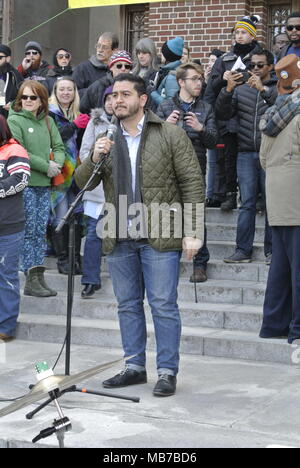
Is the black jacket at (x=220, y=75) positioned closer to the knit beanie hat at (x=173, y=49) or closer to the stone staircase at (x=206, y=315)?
the knit beanie hat at (x=173, y=49)

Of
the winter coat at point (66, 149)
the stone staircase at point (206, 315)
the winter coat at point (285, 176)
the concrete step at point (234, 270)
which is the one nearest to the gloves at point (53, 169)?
the winter coat at point (66, 149)

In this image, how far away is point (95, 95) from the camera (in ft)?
30.8

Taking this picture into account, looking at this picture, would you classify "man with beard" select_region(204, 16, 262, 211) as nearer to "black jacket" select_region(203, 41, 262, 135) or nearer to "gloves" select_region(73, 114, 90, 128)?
"black jacket" select_region(203, 41, 262, 135)

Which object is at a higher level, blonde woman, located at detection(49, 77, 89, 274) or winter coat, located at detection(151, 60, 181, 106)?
winter coat, located at detection(151, 60, 181, 106)

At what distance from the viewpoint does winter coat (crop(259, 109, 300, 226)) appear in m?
6.64

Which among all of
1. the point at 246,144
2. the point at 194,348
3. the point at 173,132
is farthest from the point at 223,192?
the point at 173,132

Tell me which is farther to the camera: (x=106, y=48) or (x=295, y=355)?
(x=106, y=48)

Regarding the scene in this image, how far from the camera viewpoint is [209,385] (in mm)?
6066

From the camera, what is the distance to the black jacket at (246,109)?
27.6 ft

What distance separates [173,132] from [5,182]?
1991 mm

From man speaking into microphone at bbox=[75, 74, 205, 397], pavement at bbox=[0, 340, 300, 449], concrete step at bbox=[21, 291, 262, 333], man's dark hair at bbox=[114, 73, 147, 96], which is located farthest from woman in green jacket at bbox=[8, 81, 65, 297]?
man's dark hair at bbox=[114, 73, 147, 96]

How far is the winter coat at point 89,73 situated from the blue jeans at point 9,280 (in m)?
3.46

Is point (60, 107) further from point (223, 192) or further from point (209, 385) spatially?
point (209, 385)

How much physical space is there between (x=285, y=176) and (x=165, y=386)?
1.98 metres
